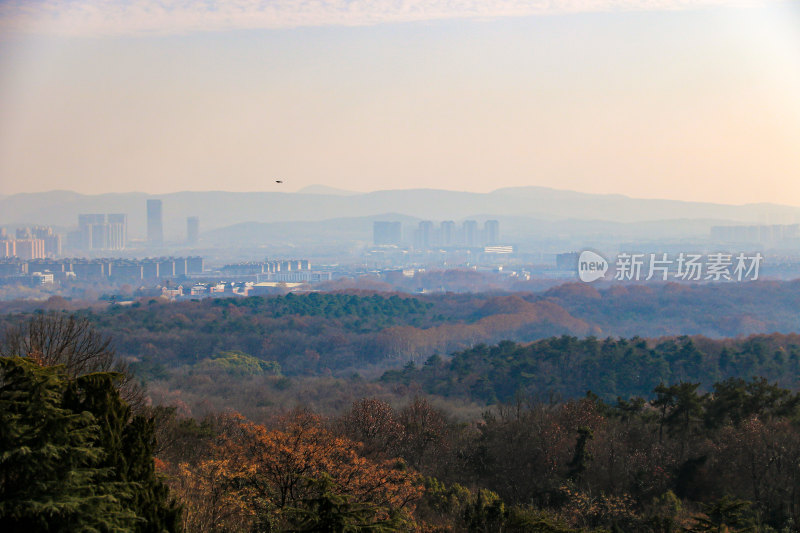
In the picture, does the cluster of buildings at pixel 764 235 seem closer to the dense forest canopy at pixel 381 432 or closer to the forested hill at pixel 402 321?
the forested hill at pixel 402 321

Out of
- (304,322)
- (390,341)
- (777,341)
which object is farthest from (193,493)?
(304,322)

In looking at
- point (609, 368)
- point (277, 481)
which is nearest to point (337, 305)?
point (609, 368)

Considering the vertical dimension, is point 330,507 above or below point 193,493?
above

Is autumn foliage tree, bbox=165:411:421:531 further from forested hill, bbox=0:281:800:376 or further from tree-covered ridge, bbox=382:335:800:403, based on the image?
forested hill, bbox=0:281:800:376

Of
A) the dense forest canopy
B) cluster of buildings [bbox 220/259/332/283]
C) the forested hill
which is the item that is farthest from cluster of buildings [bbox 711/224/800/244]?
the dense forest canopy

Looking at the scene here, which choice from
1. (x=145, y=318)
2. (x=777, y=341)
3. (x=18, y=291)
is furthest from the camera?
(x=18, y=291)

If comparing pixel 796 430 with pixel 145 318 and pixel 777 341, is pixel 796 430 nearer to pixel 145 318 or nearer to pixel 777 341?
pixel 777 341

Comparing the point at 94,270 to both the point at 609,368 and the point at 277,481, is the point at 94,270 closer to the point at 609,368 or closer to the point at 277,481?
the point at 609,368

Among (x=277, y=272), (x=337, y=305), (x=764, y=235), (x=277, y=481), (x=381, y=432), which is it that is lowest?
(x=277, y=272)
